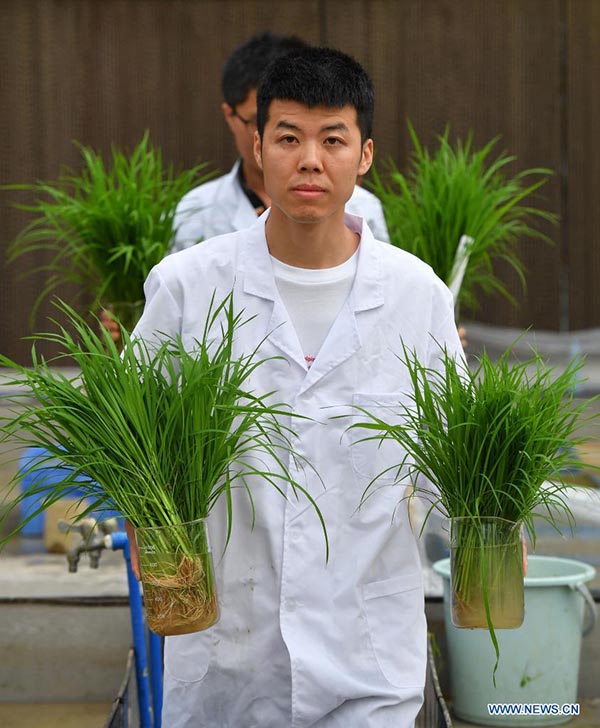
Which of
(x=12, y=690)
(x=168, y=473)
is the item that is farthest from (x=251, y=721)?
(x=12, y=690)

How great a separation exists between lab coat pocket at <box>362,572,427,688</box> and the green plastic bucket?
1.28 m

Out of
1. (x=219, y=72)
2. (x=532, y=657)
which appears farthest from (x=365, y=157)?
(x=219, y=72)

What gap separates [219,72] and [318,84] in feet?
15.4

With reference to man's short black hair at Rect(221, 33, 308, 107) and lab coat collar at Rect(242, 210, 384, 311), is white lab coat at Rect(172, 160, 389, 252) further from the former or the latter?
lab coat collar at Rect(242, 210, 384, 311)

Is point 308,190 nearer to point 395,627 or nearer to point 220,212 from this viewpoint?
point 395,627

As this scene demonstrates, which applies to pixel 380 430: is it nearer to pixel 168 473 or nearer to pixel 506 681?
pixel 168 473

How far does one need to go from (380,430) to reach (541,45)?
17.1ft

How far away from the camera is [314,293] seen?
6.59 feet

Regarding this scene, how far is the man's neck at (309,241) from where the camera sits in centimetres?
196

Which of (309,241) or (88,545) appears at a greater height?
(309,241)

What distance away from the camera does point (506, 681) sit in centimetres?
335

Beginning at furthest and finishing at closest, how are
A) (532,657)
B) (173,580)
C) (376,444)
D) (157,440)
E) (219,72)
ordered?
(219,72) < (532,657) < (376,444) < (157,440) < (173,580)

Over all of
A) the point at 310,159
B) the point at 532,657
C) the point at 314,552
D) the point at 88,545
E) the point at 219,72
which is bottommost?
the point at 532,657

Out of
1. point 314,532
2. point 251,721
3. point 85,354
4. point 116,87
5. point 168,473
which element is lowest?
point 251,721
